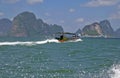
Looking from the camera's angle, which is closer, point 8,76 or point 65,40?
point 8,76

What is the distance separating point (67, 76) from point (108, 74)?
3018 mm

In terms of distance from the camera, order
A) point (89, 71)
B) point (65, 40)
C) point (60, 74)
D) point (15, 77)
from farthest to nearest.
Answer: point (65, 40), point (89, 71), point (60, 74), point (15, 77)

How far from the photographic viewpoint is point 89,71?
2728cm

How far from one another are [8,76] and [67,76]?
4.18 meters

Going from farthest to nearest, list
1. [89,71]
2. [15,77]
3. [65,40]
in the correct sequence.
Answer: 1. [65,40]
2. [89,71]
3. [15,77]

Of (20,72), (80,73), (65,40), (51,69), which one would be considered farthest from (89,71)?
(65,40)

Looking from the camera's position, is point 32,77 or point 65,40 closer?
point 32,77

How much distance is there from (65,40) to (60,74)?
7299 cm

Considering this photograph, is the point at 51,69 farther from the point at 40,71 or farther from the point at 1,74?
the point at 1,74

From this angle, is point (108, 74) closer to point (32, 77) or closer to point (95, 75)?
point (95, 75)

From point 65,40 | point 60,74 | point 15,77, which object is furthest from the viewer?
point 65,40

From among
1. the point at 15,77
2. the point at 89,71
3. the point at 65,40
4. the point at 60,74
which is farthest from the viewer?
the point at 65,40

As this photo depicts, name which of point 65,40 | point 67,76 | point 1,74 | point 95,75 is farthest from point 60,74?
point 65,40

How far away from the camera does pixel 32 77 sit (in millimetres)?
23688
